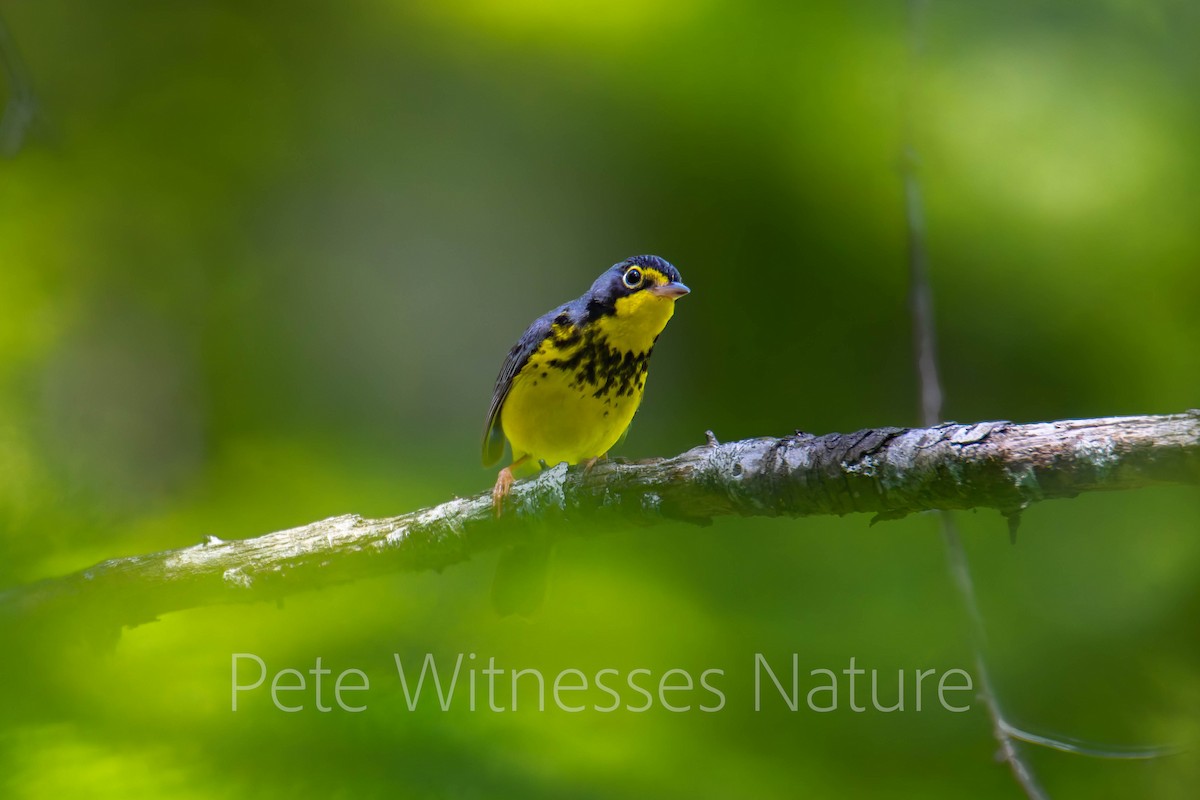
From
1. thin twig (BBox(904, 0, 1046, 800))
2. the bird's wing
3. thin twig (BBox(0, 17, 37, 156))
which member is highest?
thin twig (BBox(0, 17, 37, 156))

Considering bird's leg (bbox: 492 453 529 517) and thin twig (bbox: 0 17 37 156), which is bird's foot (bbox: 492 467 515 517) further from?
thin twig (bbox: 0 17 37 156)

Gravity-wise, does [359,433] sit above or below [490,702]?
above

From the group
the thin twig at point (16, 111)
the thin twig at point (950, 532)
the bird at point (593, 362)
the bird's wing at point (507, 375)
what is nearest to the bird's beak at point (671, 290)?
the bird at point (593, 362)

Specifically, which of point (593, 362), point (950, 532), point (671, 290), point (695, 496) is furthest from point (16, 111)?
point (950, 532)

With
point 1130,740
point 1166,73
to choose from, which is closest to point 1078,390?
point 1166,73

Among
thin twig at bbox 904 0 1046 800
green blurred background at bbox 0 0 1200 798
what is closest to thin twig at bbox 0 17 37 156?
green blurred background at bbox 0 0 1200 798

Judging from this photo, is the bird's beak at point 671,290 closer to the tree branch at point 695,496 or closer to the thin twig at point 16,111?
the tree branch at point 695,496

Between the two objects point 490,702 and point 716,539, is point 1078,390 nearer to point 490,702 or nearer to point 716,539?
point 716,539
